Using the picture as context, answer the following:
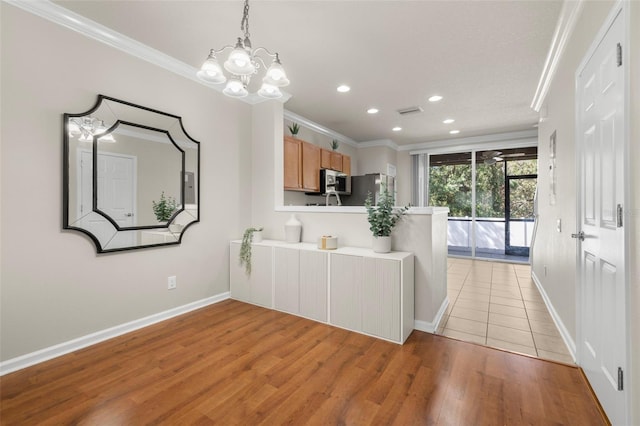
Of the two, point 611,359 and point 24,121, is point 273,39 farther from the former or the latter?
point 611,359

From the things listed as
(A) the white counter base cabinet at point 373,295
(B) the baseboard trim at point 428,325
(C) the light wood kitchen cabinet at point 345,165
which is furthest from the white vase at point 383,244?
(C) the light wood kitchen cabinet at point 345,165

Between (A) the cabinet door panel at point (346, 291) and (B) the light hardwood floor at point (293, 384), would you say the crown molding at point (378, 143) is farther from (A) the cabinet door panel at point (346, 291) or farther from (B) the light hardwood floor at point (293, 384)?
(B) the light hardwood floor at point (293, 384)

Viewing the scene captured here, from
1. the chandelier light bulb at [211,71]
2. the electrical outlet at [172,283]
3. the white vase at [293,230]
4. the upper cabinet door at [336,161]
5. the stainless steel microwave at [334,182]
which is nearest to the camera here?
the chandelier light bulb at [211,71]

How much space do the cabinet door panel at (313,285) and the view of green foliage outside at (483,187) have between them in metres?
4.83

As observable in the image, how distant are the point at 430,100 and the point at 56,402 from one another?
472cm

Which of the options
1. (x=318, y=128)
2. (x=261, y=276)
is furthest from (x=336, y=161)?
(x=261, y=276)

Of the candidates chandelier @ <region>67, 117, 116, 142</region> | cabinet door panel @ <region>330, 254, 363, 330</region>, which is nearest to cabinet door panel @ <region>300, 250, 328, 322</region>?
cabinet door panel @ <region>330, 254, 363, 330</region>

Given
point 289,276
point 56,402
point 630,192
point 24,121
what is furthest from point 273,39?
point 56,402

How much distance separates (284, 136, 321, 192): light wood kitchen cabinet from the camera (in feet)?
14.1

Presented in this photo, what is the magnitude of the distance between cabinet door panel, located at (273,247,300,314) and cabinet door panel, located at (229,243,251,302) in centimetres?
45

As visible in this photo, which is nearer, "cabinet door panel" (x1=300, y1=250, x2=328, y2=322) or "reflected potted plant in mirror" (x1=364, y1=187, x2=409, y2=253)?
"reflected potted plant in mirror" (x1=364, y1=187, x2=409, y2=253)

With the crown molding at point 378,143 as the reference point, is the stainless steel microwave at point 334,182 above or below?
below

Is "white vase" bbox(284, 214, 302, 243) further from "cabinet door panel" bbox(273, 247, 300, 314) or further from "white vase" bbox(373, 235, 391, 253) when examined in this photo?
"white vase" bbox(373, 235, 391, 253)

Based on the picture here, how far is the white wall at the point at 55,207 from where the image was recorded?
2.01 metres
